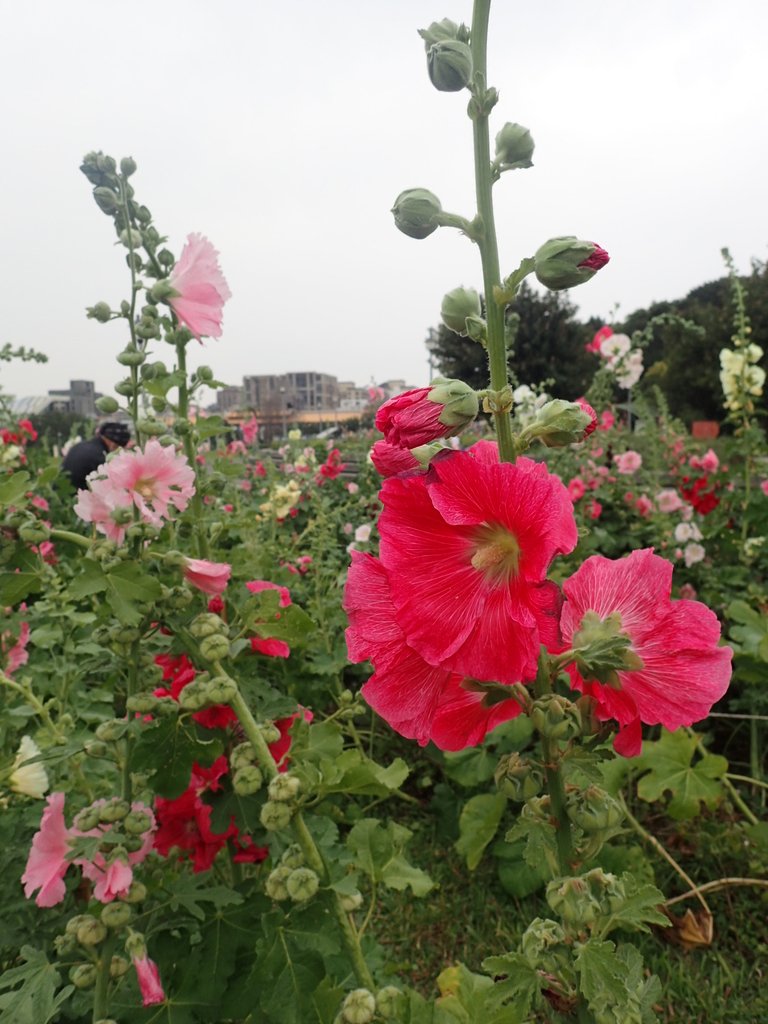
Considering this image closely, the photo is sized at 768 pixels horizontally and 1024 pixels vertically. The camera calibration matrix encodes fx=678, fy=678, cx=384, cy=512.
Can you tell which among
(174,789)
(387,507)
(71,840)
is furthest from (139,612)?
(387,507)

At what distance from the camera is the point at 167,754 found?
1.23 m

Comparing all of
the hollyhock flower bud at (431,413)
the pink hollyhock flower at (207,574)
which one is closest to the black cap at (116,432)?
the pink hollyhock flower at (207,574)

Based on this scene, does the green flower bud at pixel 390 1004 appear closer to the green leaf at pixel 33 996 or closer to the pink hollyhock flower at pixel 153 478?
the green leaf at pixel 33 996

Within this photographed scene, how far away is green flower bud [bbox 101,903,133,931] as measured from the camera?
3.81ft

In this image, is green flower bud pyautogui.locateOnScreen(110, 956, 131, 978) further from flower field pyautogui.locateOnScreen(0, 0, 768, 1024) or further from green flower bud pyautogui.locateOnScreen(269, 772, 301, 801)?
green flower bud pyautogui.locateOnScreen(269, 772, 301, 801)

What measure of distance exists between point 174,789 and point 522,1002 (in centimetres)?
70

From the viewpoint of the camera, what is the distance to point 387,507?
78cm

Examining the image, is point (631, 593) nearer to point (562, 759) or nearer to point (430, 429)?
point (562, 759)

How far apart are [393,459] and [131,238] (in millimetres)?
1015

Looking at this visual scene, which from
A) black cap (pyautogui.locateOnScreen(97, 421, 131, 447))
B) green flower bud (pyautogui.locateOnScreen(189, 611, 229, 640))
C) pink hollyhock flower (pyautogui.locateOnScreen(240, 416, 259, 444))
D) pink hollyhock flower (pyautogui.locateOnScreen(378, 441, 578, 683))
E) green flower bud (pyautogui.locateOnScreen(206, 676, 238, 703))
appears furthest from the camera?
pink hollyhock flower (pyautogui.locateOnScreen(240, 416, 259, 444))

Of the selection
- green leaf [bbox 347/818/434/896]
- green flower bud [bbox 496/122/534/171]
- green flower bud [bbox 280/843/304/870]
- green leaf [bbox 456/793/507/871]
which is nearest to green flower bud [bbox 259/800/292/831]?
green flower bud [bbox 280/843/304/870]

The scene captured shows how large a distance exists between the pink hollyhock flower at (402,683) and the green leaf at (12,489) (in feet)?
2.41

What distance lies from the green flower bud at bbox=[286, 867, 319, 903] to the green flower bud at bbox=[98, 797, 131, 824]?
361mm

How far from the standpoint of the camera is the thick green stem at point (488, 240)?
80 centimetres
